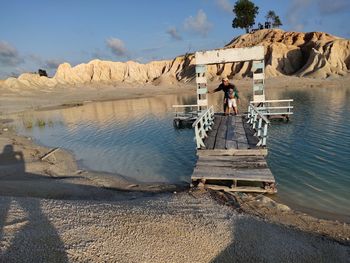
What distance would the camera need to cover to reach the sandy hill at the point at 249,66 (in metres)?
60.7

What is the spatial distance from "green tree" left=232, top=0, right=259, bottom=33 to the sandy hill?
12.8 feet

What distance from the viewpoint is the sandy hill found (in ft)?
199

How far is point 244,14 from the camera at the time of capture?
85875 millimetres

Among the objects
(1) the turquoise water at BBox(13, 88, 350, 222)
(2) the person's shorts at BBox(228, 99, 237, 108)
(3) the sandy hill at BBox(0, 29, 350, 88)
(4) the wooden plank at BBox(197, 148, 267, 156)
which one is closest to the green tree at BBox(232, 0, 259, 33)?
(3) the sandy hill at BBox(0, 29, 350, 88)

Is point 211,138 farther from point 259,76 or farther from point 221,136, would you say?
point 259,76

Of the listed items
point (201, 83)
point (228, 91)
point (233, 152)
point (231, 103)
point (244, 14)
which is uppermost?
point (244, 14)

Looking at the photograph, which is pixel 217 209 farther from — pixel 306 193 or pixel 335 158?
pixel 335 158

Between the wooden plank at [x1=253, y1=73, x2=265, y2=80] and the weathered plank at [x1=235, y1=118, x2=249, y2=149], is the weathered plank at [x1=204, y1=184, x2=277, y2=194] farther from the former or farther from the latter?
the wooden plank at [x1=253, y1=73, x2=265, y2=80]

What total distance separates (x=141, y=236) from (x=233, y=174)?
4.43 meters

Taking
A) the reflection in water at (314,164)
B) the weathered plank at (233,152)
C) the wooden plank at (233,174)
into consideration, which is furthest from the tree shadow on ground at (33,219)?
the reflection in water at (314,164)

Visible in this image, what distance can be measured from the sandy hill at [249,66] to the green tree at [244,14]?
12.8 feet

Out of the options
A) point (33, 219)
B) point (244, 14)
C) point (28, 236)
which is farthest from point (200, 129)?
point (244, 14)

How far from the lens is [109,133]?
20.5 meters

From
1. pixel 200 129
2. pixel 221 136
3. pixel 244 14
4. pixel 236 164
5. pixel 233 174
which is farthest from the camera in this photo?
pixel 244 14
